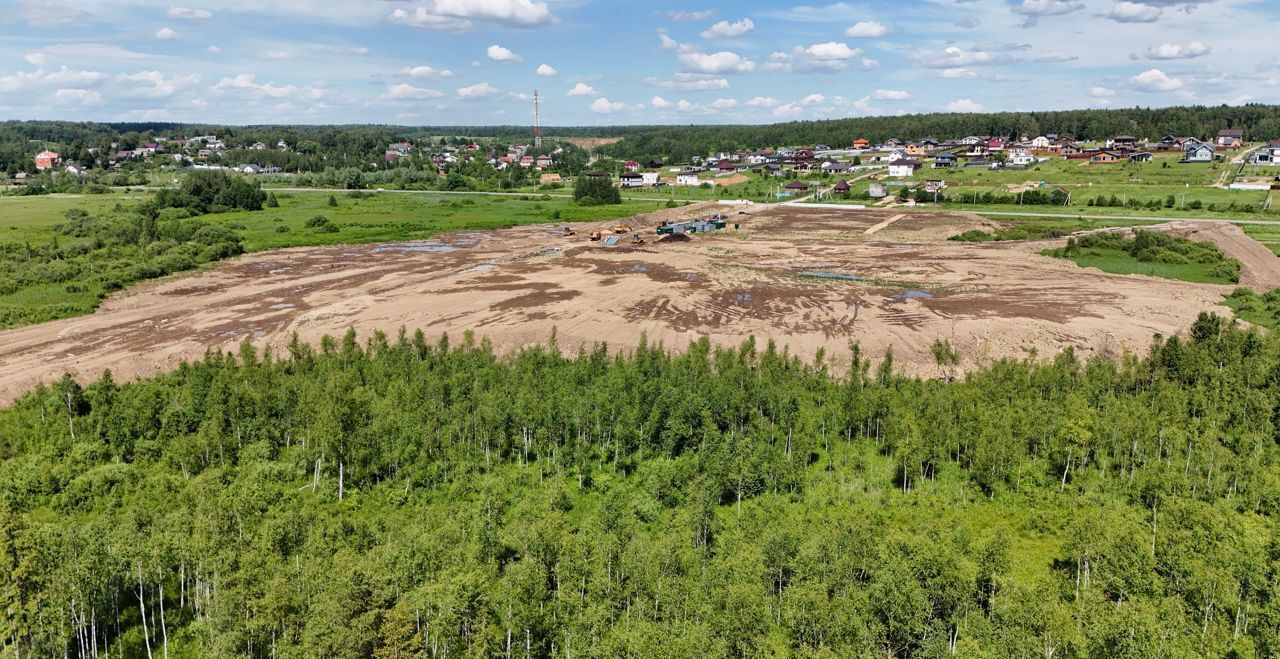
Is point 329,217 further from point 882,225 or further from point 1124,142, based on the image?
point 1124,142

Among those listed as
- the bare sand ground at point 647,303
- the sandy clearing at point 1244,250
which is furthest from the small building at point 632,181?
the sandy clearing at point 1244,250

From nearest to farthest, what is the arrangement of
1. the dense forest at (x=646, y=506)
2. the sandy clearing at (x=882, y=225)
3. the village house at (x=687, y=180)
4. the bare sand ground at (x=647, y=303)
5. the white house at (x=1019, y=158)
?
the dense forest at (x=646, y=506) → the bare sand ground at (x=647, y=303) → the sandy clearing at (x=882, y=225) → the white house at (x=1019, y=158) → the village house at (x=687, y=180)

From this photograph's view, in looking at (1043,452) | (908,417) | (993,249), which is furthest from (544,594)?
(993,249)

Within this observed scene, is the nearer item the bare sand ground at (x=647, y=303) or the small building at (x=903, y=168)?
the bare sand ground at (x=647, y=303)

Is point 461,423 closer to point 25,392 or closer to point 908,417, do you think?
point 908,417

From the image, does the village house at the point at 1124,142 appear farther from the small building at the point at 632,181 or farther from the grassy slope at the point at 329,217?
the grassy slope at the point at 329,217

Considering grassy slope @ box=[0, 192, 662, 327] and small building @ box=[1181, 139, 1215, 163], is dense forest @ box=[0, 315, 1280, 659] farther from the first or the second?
small building @ box=[1181, 139, 1215, 163]
